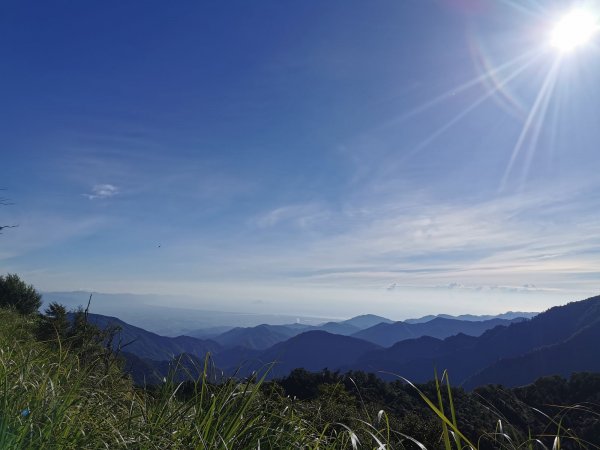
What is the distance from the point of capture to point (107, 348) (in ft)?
12.0

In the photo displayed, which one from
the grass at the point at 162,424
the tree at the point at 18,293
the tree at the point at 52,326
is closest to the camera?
the grass at the point at 162,424

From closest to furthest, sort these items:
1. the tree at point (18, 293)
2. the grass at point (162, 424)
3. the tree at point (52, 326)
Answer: the grass at point (162, 424) < the tree at point (52, 326) < the tree at point (18, 293)

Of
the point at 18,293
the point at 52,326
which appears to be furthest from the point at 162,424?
the point at 18,293

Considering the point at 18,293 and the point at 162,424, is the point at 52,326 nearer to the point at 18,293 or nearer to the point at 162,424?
the point at 162,424

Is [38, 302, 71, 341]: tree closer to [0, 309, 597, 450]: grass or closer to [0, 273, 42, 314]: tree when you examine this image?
[0, 309, 597, 450]: grass

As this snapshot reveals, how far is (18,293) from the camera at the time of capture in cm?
3691

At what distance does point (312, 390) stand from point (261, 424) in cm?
6250

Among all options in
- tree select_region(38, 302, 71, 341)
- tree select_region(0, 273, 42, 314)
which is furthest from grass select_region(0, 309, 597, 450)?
tree select_region(0, 273, 42, 314)

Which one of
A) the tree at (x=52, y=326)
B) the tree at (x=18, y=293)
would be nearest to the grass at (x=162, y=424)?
the tree at (x=52, y=326)

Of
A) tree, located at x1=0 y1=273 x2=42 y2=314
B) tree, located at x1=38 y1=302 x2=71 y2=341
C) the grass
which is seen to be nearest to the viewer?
the grass

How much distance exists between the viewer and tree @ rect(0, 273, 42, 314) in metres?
35.7

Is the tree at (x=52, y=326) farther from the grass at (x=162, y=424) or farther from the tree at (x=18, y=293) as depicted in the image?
the tree at (x=18, y=293)

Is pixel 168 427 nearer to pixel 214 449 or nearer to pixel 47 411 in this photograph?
pixel 214 449

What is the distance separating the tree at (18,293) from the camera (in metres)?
35.7
